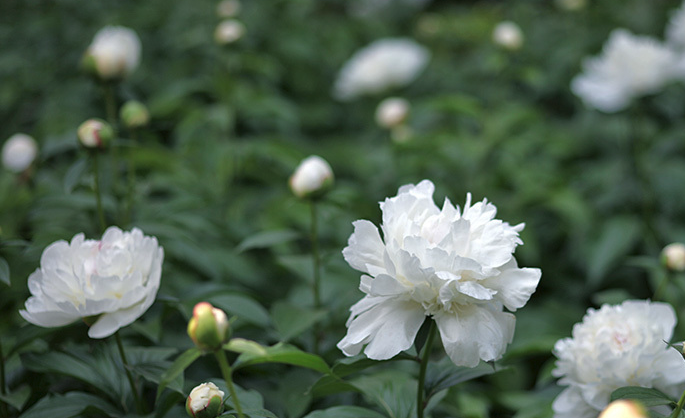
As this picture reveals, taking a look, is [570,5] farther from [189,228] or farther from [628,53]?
[189,228]

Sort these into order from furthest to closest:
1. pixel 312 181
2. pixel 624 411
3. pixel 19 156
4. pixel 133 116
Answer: pixel 19 156, pixel 133 116, pixel 312 181, pixel 624 411

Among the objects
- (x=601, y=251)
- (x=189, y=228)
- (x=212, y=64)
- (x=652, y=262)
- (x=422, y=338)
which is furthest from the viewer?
(x=212, y=64)

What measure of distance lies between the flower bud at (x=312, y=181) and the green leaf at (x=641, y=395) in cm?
67

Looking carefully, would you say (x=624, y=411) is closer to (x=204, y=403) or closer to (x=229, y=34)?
(x=204, y=403)

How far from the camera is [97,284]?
2.70 feet

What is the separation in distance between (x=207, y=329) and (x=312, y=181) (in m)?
0.63

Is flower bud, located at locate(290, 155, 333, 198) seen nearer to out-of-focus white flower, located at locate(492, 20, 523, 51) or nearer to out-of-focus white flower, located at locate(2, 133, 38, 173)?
out-of-focus white flower, located at locate(2, 133, 38, 173)

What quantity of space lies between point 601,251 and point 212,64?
1.71 meters

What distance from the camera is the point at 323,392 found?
35.1 inches

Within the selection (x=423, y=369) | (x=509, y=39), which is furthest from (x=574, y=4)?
(x=423, y=369)

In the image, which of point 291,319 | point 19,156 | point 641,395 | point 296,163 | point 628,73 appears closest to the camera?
point 641,395

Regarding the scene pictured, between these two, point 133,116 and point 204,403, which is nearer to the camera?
point 204,403

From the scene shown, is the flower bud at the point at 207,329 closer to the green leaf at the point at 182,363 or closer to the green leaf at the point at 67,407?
the green leaf at the point at 182,363

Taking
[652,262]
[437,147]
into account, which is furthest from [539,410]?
[437,147]
